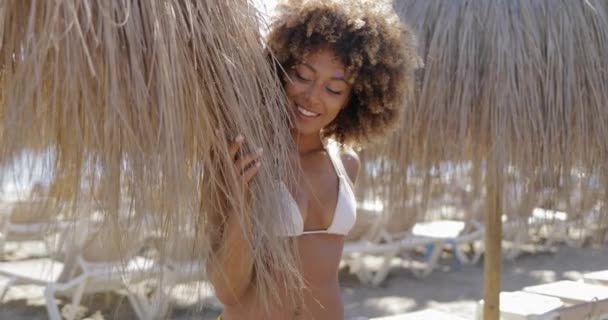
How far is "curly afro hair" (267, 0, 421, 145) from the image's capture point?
187cm

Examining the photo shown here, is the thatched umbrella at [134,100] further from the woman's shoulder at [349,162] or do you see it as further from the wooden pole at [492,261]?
the wooden pole at [492,261]

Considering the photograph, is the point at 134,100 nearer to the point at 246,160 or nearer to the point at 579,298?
the point at 246,160

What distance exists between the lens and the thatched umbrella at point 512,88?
2.83 metres

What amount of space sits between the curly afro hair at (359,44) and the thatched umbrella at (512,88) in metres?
0.80

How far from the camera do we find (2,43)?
1.21 m

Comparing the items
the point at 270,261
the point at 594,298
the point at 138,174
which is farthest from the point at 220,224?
the point at 594,298

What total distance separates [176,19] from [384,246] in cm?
548

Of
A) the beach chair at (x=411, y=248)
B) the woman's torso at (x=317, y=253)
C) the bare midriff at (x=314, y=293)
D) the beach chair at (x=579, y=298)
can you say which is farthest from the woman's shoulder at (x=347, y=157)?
the beach chair at (x=411, y=248)

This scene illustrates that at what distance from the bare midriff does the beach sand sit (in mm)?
2526

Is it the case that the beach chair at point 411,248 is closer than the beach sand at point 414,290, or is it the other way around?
the beach sand at point 414,290

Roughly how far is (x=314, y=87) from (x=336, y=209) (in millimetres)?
385

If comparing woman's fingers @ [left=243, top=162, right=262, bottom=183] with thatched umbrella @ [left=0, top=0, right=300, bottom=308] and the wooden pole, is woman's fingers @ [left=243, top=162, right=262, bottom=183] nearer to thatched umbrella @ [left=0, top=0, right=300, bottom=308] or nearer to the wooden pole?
thatched umbrella @ [left=0, top=0, right=300, bottom=308]

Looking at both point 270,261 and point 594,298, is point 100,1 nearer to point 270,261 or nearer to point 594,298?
point 270,261

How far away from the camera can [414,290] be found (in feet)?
22.1
